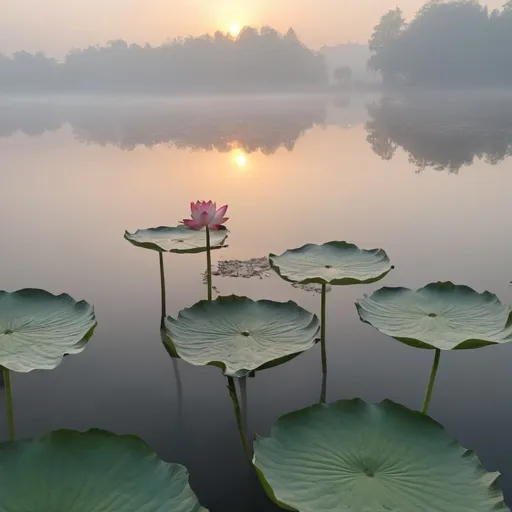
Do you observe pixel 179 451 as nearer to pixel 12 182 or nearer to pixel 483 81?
pixel 12 182

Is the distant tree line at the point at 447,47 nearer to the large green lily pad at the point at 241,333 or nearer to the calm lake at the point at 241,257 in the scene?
the calm lake at the point at 241,257

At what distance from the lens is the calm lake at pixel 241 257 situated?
1428 mm

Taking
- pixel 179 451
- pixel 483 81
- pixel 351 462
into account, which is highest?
pixel 483 81

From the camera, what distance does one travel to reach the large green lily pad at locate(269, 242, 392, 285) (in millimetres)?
1553

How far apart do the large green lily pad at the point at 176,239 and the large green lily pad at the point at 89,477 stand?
0.89 m

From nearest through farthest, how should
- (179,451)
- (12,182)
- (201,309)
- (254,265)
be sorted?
(179,451)
(201,309)
(254,265)
(12,182)

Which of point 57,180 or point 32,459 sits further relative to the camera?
point 57,180

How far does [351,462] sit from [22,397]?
1.02m

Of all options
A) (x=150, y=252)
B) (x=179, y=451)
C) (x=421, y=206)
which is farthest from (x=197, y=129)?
(x=179, y=451)

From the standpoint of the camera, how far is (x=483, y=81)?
3378 centimetres

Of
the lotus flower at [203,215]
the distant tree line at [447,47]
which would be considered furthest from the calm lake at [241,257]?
the distant tree line at [447,47]

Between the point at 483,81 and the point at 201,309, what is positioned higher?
the point at 483,81

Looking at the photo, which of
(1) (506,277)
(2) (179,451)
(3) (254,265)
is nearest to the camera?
(2) (179,451)

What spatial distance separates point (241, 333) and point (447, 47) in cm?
3934
